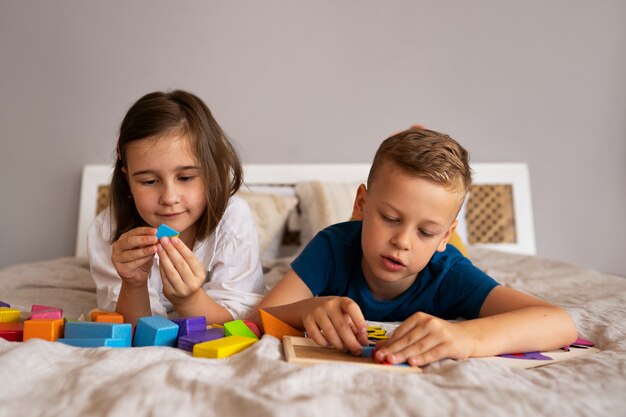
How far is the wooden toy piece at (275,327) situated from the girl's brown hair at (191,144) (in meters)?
0.40

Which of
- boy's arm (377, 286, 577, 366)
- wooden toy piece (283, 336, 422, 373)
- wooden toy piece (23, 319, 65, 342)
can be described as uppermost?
boy's arm (377, 286, 577, 366)

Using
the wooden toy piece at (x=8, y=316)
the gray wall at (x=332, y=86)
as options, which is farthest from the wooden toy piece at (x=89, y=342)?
the gray wall at (x=332, y=86)

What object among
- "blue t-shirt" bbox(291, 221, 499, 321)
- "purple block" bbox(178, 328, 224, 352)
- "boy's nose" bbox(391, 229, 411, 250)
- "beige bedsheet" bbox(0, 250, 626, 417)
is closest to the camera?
"beige bedsheet" bbox(0, 250, 626, 417)

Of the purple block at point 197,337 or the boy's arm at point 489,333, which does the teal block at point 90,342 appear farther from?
the boy's arm at point 489,333

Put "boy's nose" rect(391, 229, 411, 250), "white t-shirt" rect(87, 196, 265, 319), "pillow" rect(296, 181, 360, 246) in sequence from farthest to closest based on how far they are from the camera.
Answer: "pillow" rect(296, 181, 360, 246) < "white t-shirt" rect(87, 196, 265, 319) < "boy's nose" rect(391, 229, 411, 250)

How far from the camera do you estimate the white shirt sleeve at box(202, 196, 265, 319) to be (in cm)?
125

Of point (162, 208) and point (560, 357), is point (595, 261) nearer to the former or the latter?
point (560, 357)

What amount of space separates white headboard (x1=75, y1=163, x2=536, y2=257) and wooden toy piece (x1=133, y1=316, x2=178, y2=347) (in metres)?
1.53

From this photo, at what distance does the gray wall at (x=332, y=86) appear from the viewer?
2.56 meters

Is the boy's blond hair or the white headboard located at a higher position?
the boy's blond hair

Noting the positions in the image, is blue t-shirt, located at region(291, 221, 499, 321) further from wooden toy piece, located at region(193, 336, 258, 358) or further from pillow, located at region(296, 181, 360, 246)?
pillow, located at region(296, 181, 360, 246)

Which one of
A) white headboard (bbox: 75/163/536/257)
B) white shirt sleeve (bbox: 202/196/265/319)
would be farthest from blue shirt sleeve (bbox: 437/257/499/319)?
white headboard (bbox: 75/163/536/257)

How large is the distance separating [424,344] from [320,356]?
0.15m

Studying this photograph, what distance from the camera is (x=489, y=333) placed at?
886 millimetres
